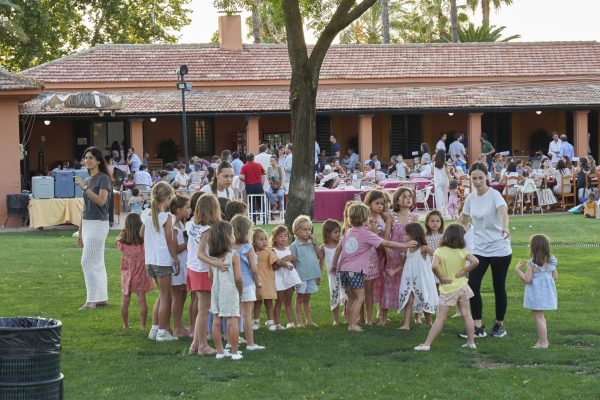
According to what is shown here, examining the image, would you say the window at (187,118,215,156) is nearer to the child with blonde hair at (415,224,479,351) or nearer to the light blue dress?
the child with blonde hair at (415,224,479,351)

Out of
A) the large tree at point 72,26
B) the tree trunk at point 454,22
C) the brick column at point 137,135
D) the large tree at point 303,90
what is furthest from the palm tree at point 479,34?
the large tree at point 303,90

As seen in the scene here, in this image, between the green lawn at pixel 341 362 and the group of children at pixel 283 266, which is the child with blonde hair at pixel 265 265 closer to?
the group of children at pixel 283 266

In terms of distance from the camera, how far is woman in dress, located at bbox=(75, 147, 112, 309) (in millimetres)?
12953

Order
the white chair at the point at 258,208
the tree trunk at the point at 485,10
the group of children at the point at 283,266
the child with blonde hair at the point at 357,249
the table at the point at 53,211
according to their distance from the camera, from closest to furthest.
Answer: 1. the group of children at the point at 283,266
2. the child with blonde hair at the point at 357,249
3. the white chair at the point at 258,208
4. the table at the point at 53,211
5. the tree trunk at the point at 485,10

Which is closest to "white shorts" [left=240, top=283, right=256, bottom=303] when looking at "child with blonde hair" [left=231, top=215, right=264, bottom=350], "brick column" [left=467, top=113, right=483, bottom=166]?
"child with blonde hair" [left=231, top=215, right=264, bottom=350]

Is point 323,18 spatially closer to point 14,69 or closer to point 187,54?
point 187,54

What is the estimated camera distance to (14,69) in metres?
51.0

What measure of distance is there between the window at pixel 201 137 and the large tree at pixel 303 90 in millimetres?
24039

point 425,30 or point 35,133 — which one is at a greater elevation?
point 425,30

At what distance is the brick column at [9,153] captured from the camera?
2866 cm

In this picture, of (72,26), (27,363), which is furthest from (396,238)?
(72,26)

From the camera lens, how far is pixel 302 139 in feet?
50.5

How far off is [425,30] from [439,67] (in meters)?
24.6

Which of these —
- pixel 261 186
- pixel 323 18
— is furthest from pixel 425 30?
pixel 323 18
